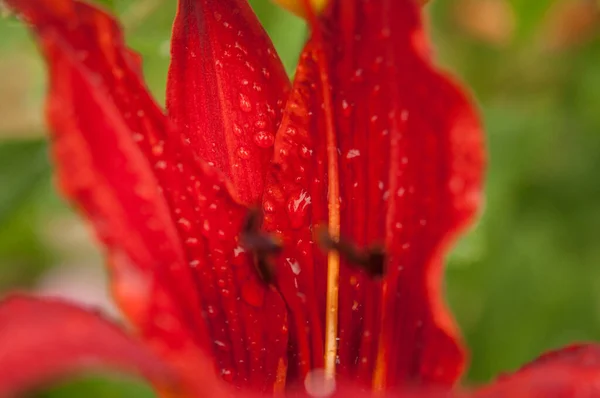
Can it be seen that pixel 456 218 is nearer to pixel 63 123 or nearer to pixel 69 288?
pixel 63 123

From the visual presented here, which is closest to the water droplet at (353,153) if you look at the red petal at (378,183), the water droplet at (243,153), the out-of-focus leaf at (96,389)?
the red petal at (378,183)

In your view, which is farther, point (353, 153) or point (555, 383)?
point (353, 153)

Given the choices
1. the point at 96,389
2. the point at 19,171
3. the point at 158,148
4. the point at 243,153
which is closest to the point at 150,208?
the point at 158,148

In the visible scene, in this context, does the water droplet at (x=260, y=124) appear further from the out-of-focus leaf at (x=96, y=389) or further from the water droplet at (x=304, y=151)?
the out-of-focus leaf at (x=96, y=389)

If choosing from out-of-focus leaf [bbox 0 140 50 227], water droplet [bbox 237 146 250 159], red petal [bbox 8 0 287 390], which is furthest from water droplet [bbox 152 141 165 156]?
out-of-focus leaf [bbox 0 140 50 227]

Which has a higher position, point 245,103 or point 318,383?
point 245,103

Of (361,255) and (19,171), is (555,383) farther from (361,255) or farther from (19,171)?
(19,171)

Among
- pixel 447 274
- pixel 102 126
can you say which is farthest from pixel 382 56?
pixel 447 274
